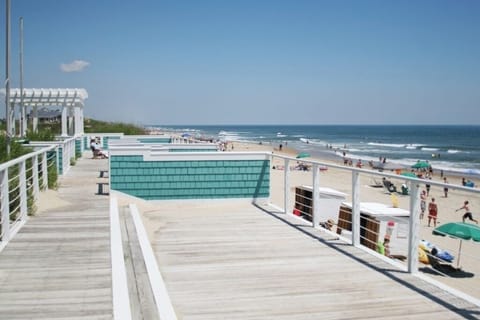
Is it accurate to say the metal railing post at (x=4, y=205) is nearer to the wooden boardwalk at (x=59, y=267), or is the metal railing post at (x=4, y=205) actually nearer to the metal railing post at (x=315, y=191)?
the wooden boardwalk at (x=59, y=267)

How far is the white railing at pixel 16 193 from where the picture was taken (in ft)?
18.5

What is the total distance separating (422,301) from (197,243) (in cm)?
297

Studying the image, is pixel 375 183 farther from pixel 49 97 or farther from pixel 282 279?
pixel 282 279

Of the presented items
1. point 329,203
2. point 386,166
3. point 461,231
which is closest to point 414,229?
point 461,231

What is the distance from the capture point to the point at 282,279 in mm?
4965

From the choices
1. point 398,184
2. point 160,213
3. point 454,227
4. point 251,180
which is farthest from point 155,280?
point 398,184

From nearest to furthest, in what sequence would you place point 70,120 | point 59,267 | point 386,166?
point 59,267 < point 70,120 < point 386,166

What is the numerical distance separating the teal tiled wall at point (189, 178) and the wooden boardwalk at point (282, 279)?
7.32 ft

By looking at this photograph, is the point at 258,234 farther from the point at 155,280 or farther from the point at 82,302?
the point at 82,302

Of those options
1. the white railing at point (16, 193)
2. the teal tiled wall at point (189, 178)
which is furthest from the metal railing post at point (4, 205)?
the teal tiled wall at point (189, 178)

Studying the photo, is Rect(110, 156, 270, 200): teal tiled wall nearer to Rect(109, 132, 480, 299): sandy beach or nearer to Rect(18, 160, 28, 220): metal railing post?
Rect(109, 132, 480, 299): sandy beach

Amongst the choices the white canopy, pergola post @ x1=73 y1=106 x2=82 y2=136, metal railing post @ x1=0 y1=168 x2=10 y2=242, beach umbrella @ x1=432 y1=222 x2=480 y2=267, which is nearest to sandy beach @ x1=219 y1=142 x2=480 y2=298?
beach umbrella @ x1=432 y1=222 x2=480 y2=267

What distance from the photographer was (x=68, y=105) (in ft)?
74.3

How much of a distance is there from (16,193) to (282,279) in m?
4.10
